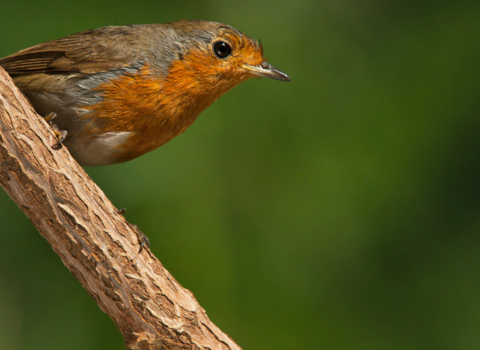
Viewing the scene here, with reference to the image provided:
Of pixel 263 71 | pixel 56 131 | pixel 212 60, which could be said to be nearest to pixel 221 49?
pixel 212 60

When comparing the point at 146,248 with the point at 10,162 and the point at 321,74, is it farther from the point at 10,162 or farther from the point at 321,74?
the point at 321,74

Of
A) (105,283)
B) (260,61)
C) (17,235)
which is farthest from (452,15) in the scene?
(17,235)

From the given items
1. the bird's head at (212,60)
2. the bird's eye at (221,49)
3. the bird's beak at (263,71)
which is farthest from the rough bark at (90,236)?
the bird's beak at (263,71)

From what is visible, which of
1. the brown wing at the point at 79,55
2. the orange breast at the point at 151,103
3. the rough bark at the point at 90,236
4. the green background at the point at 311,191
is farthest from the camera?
the green background at the point at 311,191

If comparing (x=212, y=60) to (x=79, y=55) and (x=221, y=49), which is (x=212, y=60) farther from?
(x=79, y=55)

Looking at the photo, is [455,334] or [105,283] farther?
[455,334]

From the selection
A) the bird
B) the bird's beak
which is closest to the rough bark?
the bird

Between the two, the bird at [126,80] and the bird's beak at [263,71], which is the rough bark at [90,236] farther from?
the bird's beak at [263,71]
